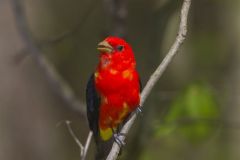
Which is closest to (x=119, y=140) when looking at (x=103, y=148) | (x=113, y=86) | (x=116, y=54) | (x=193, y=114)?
(x=113, y=86)

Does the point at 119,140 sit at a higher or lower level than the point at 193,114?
higher

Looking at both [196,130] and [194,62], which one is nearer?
[196,130]

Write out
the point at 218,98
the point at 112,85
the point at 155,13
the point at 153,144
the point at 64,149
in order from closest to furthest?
the point at 112,85, the point at 155,13, the point at 218,98, the point at 153,144, the point at 64,149

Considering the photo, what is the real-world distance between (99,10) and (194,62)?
123 cm

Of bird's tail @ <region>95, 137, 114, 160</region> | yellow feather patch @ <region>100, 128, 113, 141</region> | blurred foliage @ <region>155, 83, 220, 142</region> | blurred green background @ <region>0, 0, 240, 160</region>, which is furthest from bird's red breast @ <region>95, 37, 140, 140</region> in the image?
blurred green background @ <region>0, 0, 240, 160</region>

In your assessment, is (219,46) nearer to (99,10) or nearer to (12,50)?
(99,10)

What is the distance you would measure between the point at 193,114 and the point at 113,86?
149cm

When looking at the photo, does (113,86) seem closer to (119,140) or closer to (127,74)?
(127,74)

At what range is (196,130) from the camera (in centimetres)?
712

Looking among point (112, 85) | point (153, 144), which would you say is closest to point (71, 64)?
point (153, 144)

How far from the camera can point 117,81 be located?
5652 millimetres

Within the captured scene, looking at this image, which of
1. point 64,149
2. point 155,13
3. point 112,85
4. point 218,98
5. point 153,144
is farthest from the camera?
point 64,149

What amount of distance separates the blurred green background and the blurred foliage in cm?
51

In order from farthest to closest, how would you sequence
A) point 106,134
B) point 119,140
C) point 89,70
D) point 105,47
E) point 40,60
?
1. point 89,70
2. point 40,60
3. point 106,134
4. point 105,47
5. point 119,140
